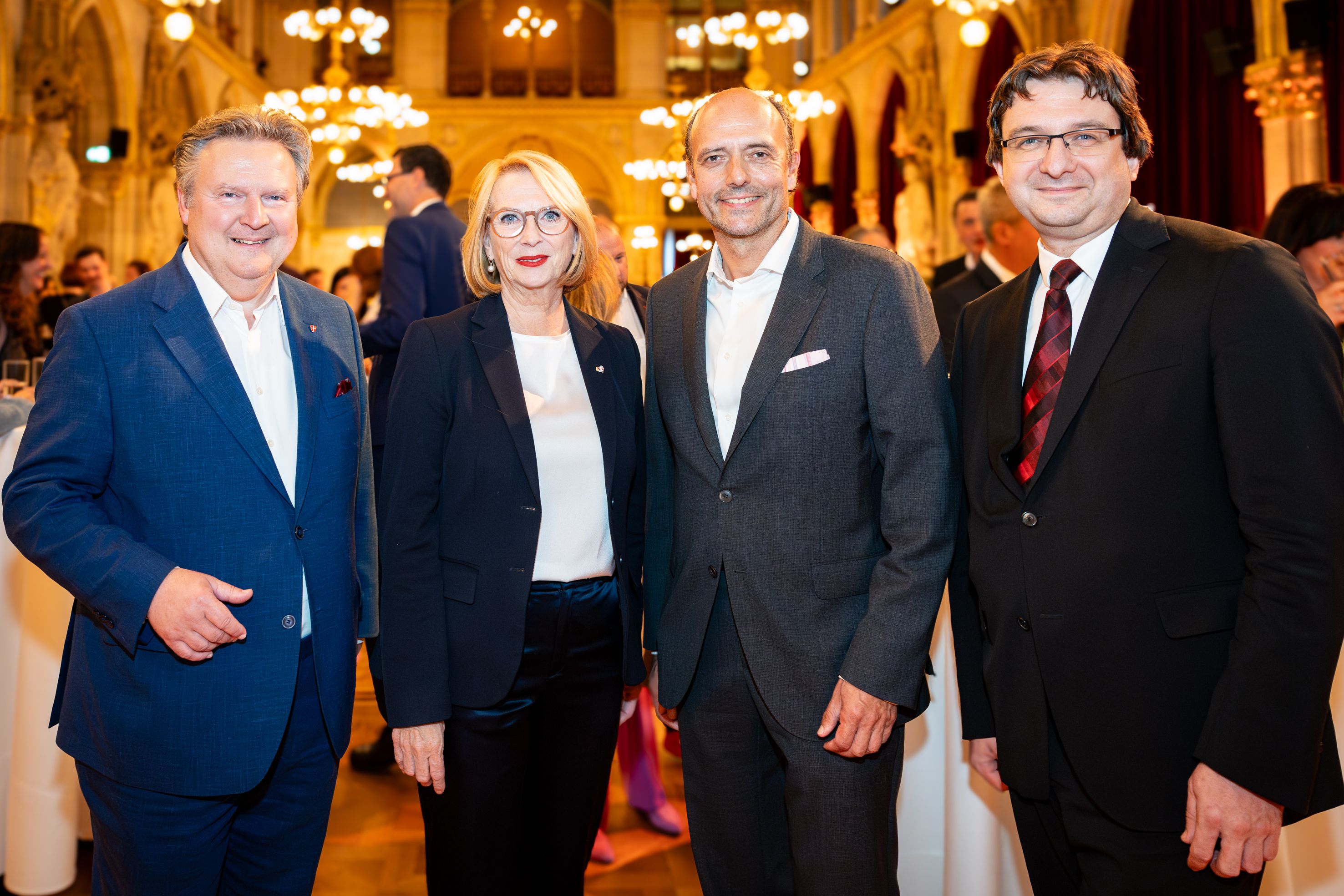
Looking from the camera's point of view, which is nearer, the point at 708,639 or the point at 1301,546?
the point at 1301,546

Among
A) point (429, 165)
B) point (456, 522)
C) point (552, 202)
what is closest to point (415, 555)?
point (456, 522)

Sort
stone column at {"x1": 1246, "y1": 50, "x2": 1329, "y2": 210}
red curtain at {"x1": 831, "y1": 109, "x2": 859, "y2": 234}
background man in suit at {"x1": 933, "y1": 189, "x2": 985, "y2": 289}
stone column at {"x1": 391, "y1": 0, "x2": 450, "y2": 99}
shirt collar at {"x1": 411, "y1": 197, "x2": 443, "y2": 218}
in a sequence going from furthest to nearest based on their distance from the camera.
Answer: stone column at {"x1": 391, "y1": 0, "x2": 450, "y2": 99} → red curtain at {"x1": 831, "y1": 109, "x2": 859, "y2": 234} → stone column at {"x1": 1246, "y1": 50, "x2": 1329, "y2": 210} → background man in suit at {"x1": 933, "y1": 189, "x2": 985, "y2": 289} → shirt collar at {"x1": 411, "y1": 197, "x2": 443, "y2": 218}

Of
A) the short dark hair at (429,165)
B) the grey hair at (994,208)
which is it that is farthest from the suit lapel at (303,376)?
the grey hair at (994,208)

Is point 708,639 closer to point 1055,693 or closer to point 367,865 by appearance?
point 1055,693

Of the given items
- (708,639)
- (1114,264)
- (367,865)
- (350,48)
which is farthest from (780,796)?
(350,48)

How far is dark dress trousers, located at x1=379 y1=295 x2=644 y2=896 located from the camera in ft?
6.13

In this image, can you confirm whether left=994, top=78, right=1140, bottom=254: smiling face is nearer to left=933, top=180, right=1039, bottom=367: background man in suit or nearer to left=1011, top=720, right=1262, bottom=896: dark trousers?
left=1011, top=720, right=1262, bottom=896: dark trousers

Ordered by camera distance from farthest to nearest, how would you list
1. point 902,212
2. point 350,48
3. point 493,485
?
point 350,48, point 902,212, point 493,485

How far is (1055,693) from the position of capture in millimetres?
1583

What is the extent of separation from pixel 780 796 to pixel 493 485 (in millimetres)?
862

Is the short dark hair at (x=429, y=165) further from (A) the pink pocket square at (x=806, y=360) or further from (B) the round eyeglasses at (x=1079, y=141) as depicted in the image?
(B) the round eyeglasses at (x=1079, y=141)

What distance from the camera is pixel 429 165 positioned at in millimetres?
3826

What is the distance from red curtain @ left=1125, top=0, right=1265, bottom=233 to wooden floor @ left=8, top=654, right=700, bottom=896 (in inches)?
286

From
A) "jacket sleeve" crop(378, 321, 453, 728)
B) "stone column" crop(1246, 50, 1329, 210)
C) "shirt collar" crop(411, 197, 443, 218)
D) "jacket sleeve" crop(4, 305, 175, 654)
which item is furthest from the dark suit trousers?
"stone column" crop(1246, 50, 1329, 210)
